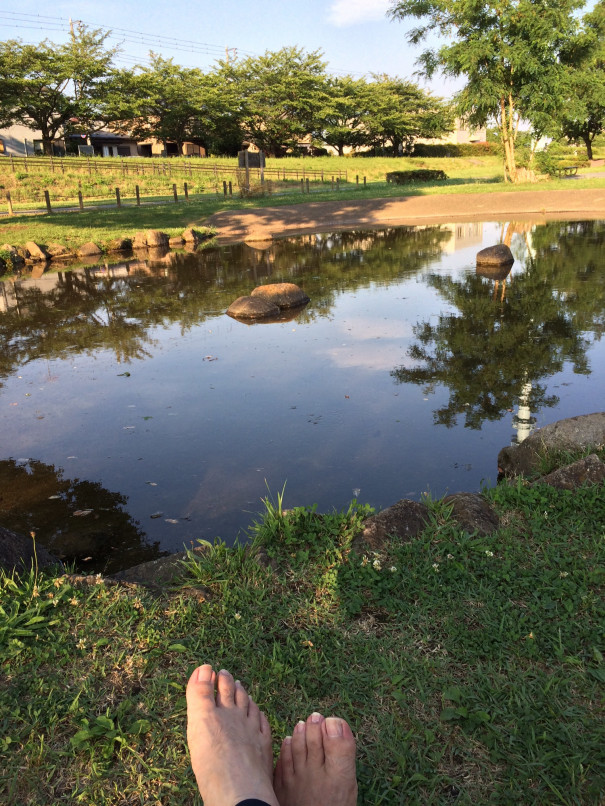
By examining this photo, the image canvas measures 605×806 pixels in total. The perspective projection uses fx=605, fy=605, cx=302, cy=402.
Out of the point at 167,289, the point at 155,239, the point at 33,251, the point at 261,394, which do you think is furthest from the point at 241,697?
the point at 155,239

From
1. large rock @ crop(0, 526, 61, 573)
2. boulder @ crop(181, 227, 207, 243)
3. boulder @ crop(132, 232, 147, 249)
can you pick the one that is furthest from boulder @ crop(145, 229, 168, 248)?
large rock @ crop(0, 526, 61, 573)

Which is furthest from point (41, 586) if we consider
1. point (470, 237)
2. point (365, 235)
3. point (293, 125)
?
point (293, 125)

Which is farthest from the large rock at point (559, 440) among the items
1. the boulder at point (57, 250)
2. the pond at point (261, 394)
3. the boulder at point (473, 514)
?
the boulder at point (57, 250)

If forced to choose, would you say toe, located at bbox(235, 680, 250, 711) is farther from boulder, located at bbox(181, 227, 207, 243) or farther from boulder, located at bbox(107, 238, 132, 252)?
boulder, located at bbox(181, 227, 207, 243)

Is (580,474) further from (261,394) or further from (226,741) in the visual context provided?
(261,394)

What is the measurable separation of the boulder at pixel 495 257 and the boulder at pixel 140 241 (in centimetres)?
1037

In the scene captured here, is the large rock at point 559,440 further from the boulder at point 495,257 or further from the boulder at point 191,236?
the boulder at point 191,236

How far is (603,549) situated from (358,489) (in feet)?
5.70

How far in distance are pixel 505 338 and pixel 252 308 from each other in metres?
3.94

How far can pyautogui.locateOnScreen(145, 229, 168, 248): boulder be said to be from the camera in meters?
18.2

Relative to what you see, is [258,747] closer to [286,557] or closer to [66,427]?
[286,557]

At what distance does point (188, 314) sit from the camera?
9938mm

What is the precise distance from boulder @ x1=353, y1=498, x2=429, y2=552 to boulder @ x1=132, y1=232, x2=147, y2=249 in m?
16.7

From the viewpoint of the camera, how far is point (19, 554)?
313 centimetres
